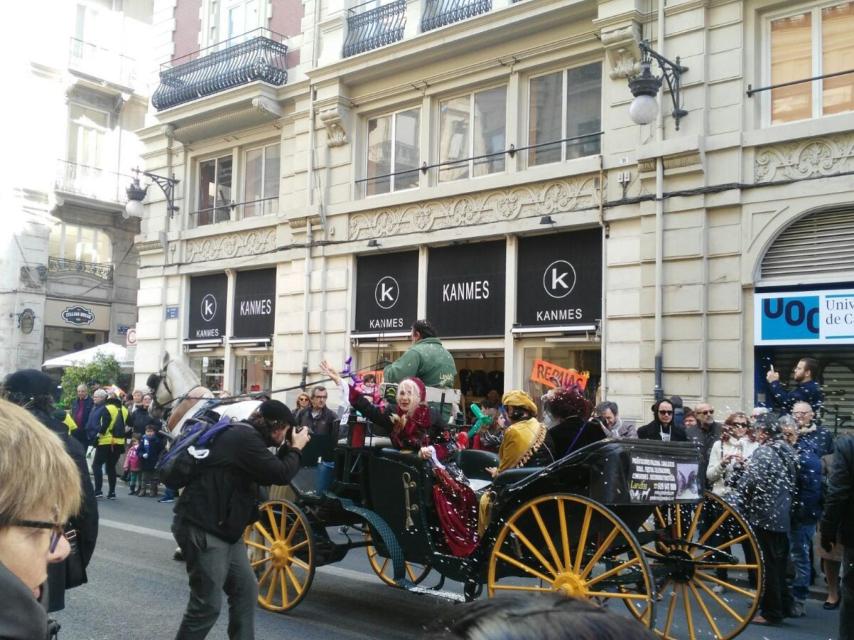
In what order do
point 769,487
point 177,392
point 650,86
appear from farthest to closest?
point 650,86
point 177,392
point 769,487

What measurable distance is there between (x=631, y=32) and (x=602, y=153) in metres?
1.86

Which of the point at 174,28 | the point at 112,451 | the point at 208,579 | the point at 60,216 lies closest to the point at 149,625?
the point at 208,579

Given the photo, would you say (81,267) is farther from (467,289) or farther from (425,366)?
(425,366)

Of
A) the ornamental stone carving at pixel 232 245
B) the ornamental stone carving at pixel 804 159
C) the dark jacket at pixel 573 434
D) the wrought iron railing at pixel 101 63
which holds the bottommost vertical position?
the dark jacket at pixel 573 434

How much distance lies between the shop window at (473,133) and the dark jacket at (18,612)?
14498 millimetres

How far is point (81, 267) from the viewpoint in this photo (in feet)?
98.5

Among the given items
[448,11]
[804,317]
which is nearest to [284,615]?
[804,317]

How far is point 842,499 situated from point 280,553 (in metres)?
4.21

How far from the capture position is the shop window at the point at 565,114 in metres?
14.9

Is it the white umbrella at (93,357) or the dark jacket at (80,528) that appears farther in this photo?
the white umbrella at (93,357)

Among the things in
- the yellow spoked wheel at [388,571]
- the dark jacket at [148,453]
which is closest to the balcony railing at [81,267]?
the dark jacket at [148,453]

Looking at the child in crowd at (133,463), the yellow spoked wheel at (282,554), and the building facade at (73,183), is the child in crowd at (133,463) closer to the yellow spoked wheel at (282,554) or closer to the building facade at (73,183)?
the yellow spoked wheel at (282,554)

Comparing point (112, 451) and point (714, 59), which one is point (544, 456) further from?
point (112, 451)

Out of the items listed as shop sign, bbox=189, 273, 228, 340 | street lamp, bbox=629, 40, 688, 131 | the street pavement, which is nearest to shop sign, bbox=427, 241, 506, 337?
street lamp, bbox=629, 40, 688, 131
